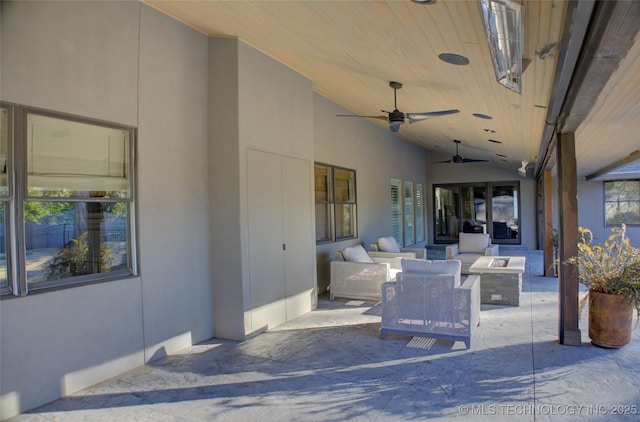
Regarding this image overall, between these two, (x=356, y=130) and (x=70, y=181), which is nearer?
(x=70, y=181)

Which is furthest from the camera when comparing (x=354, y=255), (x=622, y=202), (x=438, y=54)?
(x=622, y=202)

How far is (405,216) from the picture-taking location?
11.5 m

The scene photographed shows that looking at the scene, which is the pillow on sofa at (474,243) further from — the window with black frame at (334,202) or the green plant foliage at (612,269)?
the green plant foliage at (612,269)

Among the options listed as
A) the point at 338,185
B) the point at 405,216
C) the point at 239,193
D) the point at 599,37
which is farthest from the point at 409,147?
the point at 599,37

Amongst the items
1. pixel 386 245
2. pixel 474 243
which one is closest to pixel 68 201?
pixel 386 245

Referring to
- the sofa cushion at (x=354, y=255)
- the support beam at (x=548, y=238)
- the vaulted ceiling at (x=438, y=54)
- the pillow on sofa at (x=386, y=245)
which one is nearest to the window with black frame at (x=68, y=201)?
the vaulted ceiling at (x=438, y=54)

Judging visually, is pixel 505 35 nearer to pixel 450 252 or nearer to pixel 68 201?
pixel 68 201

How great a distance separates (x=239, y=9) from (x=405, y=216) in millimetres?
8534

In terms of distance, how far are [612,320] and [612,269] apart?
491mm

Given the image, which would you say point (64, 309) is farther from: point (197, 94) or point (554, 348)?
point (554, 348)

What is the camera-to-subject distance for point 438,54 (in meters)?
3.64

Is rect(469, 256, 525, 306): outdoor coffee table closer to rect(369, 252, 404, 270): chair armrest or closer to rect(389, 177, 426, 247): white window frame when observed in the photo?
rect(369, 252, 404, 270): chair armrest

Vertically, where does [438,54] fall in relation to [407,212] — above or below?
above

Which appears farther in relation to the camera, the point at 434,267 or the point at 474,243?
the point at 474,243
